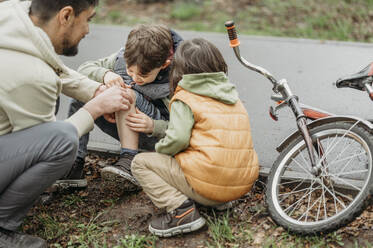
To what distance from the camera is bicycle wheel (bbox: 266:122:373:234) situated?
7.77 feet

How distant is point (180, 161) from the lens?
261cm

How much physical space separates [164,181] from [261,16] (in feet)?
17.7

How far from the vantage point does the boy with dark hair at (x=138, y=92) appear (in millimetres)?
2949

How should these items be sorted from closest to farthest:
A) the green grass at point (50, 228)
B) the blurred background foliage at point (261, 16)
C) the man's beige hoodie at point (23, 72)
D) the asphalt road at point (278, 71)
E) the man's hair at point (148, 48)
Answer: the man's beige hoodie at point (23, 72)
the green grass at point (50, 228)
the man's hair at point (148, 48)
the asphalt road at point (278, 71)
the blurred background foliage at point (261, 16)

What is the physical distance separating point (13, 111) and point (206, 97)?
103 centimetres

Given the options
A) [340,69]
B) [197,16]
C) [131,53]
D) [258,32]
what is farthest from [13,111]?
[197,16]

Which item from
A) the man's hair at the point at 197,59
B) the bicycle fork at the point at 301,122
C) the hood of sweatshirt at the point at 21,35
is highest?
the hood of sweatshirt at the point at 21,35

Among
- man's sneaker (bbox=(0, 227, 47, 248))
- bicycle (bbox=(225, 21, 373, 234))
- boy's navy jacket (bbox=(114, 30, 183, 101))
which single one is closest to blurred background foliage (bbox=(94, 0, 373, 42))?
boy's navy jacket (bbox=(114, 30, 183, 101))

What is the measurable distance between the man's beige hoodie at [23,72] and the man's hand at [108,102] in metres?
0.36

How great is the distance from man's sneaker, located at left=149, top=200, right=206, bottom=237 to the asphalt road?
0.89m

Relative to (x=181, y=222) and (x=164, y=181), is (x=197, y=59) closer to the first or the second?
(x=164, y=181)

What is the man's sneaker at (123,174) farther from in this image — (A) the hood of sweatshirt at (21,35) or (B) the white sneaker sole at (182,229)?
(A) the hood of sweatshirt at (21,35)

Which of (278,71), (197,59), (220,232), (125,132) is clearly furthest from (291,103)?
(278,71)

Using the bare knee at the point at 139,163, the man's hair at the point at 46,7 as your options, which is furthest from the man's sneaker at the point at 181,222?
the man's hair at the point at 46,7
